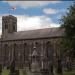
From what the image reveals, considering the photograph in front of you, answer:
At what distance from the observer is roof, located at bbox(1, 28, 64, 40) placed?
73.0m

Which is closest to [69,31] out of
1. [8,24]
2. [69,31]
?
[69,31]

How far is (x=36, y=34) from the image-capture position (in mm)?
77625

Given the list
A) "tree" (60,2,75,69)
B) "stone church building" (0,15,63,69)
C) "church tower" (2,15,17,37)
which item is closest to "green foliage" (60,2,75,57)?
"tree" (60,2,75,69)

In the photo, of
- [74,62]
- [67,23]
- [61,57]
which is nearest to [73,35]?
[67,23]

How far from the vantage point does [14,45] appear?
79062mm

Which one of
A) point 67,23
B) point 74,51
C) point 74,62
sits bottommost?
point 74,62

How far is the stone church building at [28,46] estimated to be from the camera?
7185cm

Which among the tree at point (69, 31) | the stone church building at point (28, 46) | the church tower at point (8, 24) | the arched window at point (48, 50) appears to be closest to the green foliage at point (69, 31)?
the tree at point (69, 31)

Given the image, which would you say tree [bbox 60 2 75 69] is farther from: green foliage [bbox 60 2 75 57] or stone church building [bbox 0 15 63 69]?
stone church building [bbox 0 15 63 69]

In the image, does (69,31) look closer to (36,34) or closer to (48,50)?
(48,50)

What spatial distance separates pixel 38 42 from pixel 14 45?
8461 mm

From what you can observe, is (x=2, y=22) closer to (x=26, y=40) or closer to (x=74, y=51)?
(x=26, y=40)

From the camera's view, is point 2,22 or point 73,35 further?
point 2,22

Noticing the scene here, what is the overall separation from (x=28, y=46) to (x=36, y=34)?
13.9 ft
